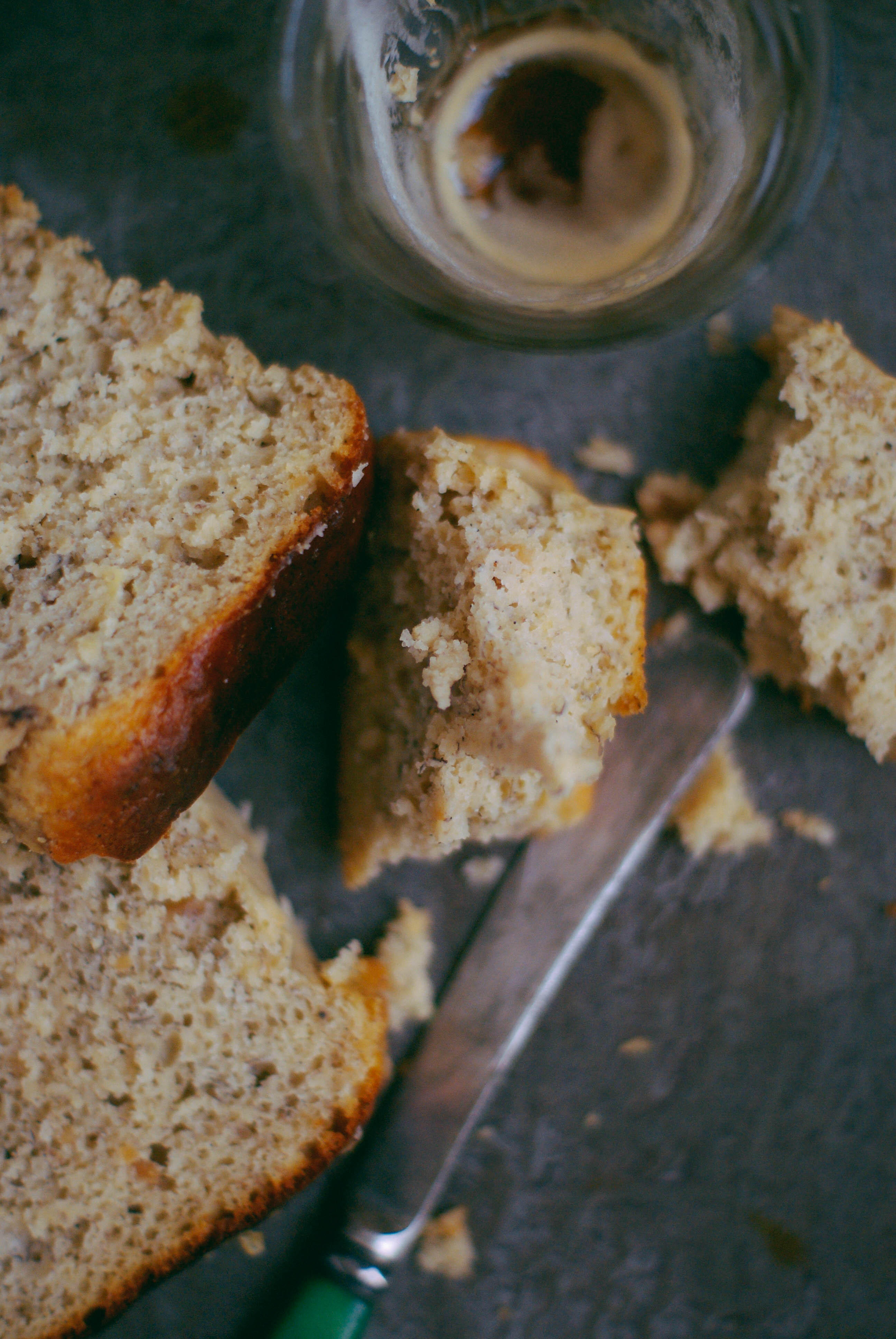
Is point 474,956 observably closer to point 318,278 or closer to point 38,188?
point 318,278

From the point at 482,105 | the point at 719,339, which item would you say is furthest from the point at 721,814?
the point at 482,105

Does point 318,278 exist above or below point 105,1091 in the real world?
above

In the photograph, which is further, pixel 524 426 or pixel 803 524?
pixel 524 426

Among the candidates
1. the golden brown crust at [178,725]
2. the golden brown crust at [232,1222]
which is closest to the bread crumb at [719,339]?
the golden brown crust at [178,725]

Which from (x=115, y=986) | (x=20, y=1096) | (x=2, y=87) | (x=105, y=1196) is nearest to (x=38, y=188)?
(x=2, y=87)

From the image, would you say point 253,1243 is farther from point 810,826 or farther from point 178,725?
point 810,826

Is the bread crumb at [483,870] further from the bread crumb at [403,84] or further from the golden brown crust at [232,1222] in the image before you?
the bread crumb at [403,84]

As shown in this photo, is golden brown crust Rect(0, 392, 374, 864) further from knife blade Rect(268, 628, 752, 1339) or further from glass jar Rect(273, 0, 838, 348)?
knife blade Rect(268, 628, 752, 1339)
